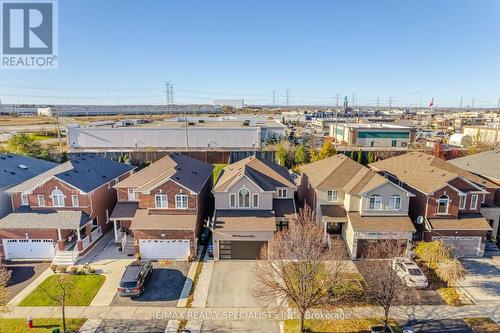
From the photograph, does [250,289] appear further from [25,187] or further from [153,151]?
[153,151]

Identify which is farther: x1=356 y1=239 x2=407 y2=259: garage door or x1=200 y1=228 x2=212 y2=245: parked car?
x1=200 y1=228 x2=212 y2=245: parked car

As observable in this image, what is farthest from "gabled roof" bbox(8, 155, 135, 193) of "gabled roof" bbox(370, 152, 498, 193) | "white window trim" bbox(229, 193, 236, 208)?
"gabled roof" bbox(370, 152, 498, 193)

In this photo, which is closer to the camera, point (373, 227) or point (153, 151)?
point (373, 227)

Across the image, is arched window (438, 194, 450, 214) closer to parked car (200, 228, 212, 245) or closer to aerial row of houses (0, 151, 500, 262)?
aerial row of houses (0, 151, 500, 262)

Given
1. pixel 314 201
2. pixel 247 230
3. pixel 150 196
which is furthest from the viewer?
pixel 314 201

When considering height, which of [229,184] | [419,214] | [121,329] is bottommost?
[121,329]

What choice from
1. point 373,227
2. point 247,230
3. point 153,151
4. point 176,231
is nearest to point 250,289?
point 247,230

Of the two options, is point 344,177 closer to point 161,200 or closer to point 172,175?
point 172,175
